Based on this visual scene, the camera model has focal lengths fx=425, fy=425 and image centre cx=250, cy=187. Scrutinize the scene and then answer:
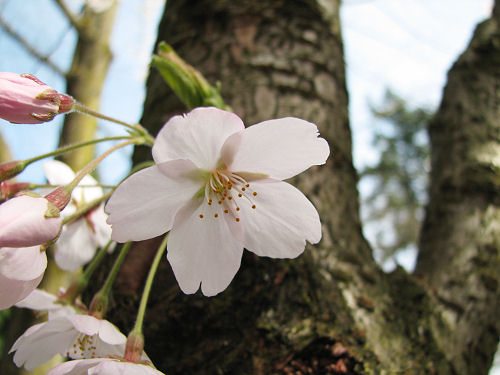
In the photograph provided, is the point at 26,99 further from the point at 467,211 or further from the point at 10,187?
the point at 467,211

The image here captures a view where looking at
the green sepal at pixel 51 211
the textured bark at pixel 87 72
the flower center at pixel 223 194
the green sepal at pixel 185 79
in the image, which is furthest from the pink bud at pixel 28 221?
the textured bark at pixel 87 72

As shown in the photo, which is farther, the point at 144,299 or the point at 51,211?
the point at 144,299

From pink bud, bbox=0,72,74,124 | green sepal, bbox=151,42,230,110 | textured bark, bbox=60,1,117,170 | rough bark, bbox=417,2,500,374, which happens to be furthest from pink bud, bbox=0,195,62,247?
textured bark, bbox=60,1,117,170

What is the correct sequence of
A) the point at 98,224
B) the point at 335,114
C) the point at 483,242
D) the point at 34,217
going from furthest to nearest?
the point at 335,114
the point at 483,242
the point at 98,224
the point at 34,217

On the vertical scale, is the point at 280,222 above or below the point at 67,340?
above

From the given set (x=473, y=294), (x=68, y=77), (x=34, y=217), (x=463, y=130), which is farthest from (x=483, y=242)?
(x=68, y=77)

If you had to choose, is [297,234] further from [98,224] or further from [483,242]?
[483,242]

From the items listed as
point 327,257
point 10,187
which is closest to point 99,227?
point 10,187
